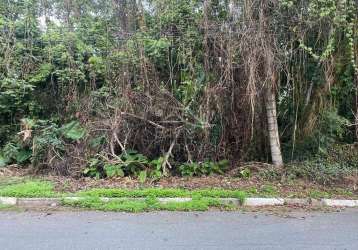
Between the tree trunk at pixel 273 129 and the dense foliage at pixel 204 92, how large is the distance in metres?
0.03

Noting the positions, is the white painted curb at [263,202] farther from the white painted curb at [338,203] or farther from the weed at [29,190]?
the weed at [29,190]

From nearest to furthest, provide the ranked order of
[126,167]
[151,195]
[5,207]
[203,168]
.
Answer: [5,207], [151,195], [126,167], [203,168]

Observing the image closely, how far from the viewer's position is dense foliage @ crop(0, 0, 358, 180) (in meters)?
8.05

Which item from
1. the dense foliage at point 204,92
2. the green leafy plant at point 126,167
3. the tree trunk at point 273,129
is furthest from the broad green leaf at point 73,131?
the tree trunk at point 273,129

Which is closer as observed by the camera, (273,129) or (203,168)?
(203,168)

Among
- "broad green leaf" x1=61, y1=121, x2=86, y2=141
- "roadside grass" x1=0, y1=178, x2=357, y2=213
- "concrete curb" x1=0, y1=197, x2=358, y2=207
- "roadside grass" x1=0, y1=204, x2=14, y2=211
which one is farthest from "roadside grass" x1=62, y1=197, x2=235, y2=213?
"broad green leaf" x1=61, y1=121, x2=86, y2=141

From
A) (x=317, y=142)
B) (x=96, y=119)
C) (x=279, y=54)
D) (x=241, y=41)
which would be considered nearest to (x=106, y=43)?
(x=96, y=119)

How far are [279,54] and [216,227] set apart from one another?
4546mm

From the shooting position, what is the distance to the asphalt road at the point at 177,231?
183 inches

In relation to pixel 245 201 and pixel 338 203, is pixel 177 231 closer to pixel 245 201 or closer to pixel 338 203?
pixel 245 201

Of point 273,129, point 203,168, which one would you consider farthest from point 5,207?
point 273,129

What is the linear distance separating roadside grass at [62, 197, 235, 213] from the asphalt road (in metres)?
0.23

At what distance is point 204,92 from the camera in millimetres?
8422

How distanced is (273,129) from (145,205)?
4073mm
